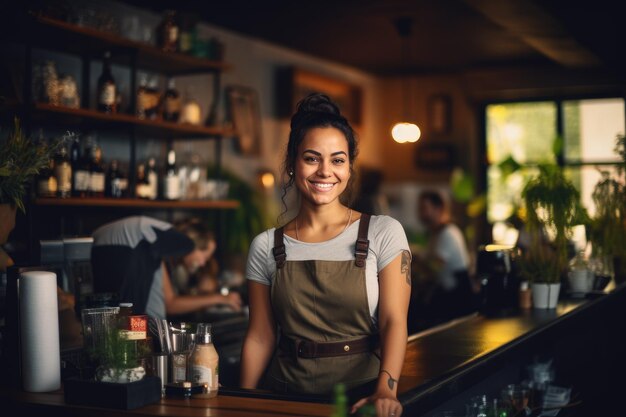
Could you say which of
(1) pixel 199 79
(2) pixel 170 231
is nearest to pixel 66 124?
(2) pixel 170 231

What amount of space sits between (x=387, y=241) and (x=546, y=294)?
6.42ft

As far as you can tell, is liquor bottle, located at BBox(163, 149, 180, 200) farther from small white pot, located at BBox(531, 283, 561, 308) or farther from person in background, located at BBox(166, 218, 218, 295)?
small white pot, located at BBox(531, 283, 561, 308)

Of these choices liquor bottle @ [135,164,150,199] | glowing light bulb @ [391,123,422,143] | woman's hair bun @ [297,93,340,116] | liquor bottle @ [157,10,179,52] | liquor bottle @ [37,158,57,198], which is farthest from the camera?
glowing light bulb @ [391,123,422,143]

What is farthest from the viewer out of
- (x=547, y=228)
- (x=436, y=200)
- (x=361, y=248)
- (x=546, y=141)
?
(x=546, y=141)

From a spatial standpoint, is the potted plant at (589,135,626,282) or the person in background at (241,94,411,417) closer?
the person in background at (241,94,411,417)

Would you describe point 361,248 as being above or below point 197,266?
above

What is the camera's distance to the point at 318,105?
2428 mm

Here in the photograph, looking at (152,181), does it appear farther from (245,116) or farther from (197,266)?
(245,116)

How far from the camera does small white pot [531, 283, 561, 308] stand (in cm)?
402

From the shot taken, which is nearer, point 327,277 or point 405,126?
point 327,277

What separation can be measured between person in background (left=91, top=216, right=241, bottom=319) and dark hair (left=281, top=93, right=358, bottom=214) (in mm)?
1561

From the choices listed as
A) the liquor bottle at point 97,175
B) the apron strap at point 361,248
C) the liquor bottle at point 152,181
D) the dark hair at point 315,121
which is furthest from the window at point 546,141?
the apron strap at point 361,248

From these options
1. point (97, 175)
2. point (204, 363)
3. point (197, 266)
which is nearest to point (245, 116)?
point (197, 266)

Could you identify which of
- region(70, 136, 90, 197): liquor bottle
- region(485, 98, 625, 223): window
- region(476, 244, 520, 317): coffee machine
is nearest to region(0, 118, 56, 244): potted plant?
region(70, 136, 90, 197): liquor bottle
